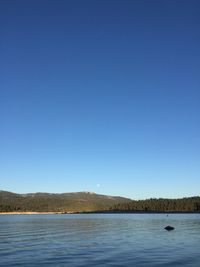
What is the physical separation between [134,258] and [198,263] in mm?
10236

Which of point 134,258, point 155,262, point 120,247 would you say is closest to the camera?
point 155,262

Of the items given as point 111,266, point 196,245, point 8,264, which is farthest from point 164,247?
point 8,264

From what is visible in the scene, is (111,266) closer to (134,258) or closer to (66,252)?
(134,258)

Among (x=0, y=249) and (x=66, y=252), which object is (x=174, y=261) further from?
(x=0, y=249)

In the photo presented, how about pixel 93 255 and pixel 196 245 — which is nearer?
pixel 93 255

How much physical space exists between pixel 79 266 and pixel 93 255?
11.7 m

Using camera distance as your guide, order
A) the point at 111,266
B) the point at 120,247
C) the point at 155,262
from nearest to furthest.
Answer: the point at 111,266 < the point at 155,262 < the point at 120,247

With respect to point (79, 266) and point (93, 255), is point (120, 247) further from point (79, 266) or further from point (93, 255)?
point (79, 266)

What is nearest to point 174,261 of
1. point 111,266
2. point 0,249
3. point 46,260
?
point 111,266

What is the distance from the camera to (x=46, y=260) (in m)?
61.4

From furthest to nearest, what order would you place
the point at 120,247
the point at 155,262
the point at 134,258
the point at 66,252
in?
1. the point at 120,247
2. the point at 66,252
3. the point at 134,258
4. the point at 155,262

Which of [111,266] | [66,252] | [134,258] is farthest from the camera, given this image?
[66,252]

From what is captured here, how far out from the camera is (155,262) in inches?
2354

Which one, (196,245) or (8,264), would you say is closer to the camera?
(8,264)
